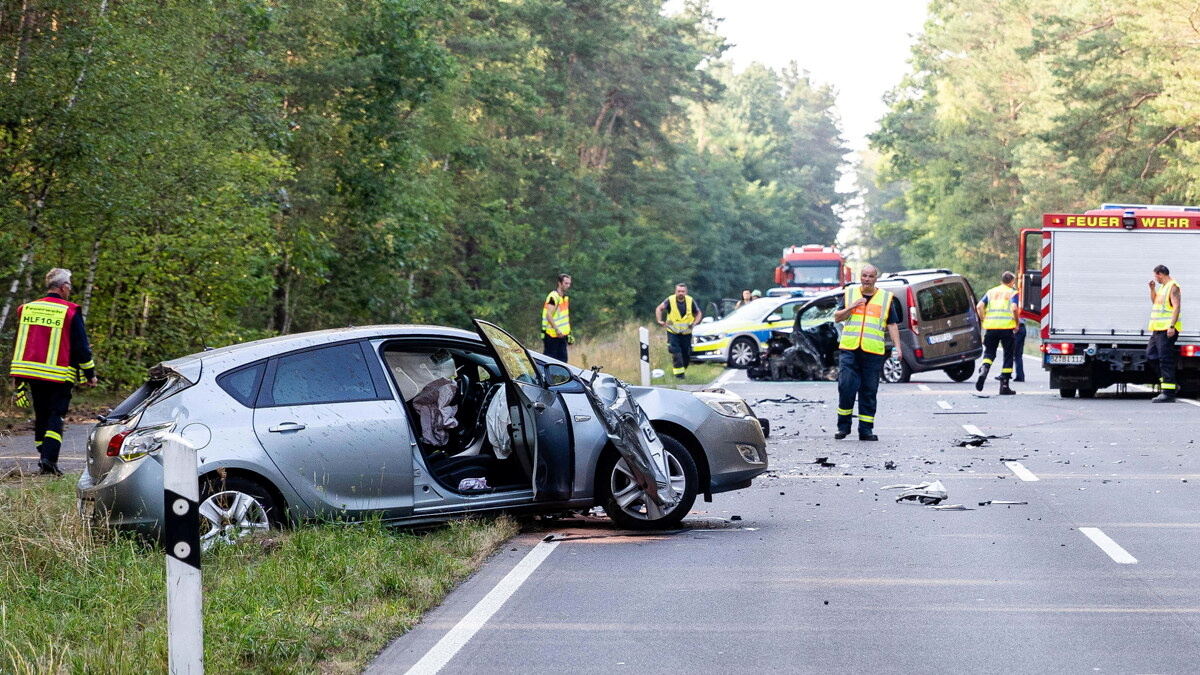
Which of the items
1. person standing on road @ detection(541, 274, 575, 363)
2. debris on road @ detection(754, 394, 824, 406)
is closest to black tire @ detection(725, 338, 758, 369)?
debris on road @ detection(754, 394, 824, 406)

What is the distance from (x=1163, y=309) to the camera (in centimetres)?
2217

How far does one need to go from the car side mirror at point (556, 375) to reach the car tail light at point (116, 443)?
2627mm

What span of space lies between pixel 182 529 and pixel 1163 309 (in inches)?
745

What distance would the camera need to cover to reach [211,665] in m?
6.25

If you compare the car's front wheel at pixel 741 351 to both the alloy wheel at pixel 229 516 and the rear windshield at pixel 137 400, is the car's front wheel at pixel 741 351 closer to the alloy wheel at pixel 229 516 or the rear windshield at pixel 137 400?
the rear windshield at pixel 137 400

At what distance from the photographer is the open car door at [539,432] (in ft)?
32.0

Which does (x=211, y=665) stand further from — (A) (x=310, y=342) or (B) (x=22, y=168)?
(B) (x=22, y=168)

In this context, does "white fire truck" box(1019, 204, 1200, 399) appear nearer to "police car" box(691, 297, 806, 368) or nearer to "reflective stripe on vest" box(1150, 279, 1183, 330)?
"reflective stripe on vest" box(1150, 279, 1183, 330)

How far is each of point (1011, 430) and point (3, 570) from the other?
503 inches

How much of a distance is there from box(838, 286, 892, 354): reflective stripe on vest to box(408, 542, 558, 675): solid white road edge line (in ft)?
25.2

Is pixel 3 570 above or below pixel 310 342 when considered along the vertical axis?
below

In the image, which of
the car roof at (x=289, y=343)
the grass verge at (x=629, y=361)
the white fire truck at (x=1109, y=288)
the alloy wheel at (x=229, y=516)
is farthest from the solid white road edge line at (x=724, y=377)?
the alloy wheel at (x=229, y=516)

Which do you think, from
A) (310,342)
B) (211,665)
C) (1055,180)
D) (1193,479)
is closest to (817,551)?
(310,342)

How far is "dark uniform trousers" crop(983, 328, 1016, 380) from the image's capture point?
25.1 meters
